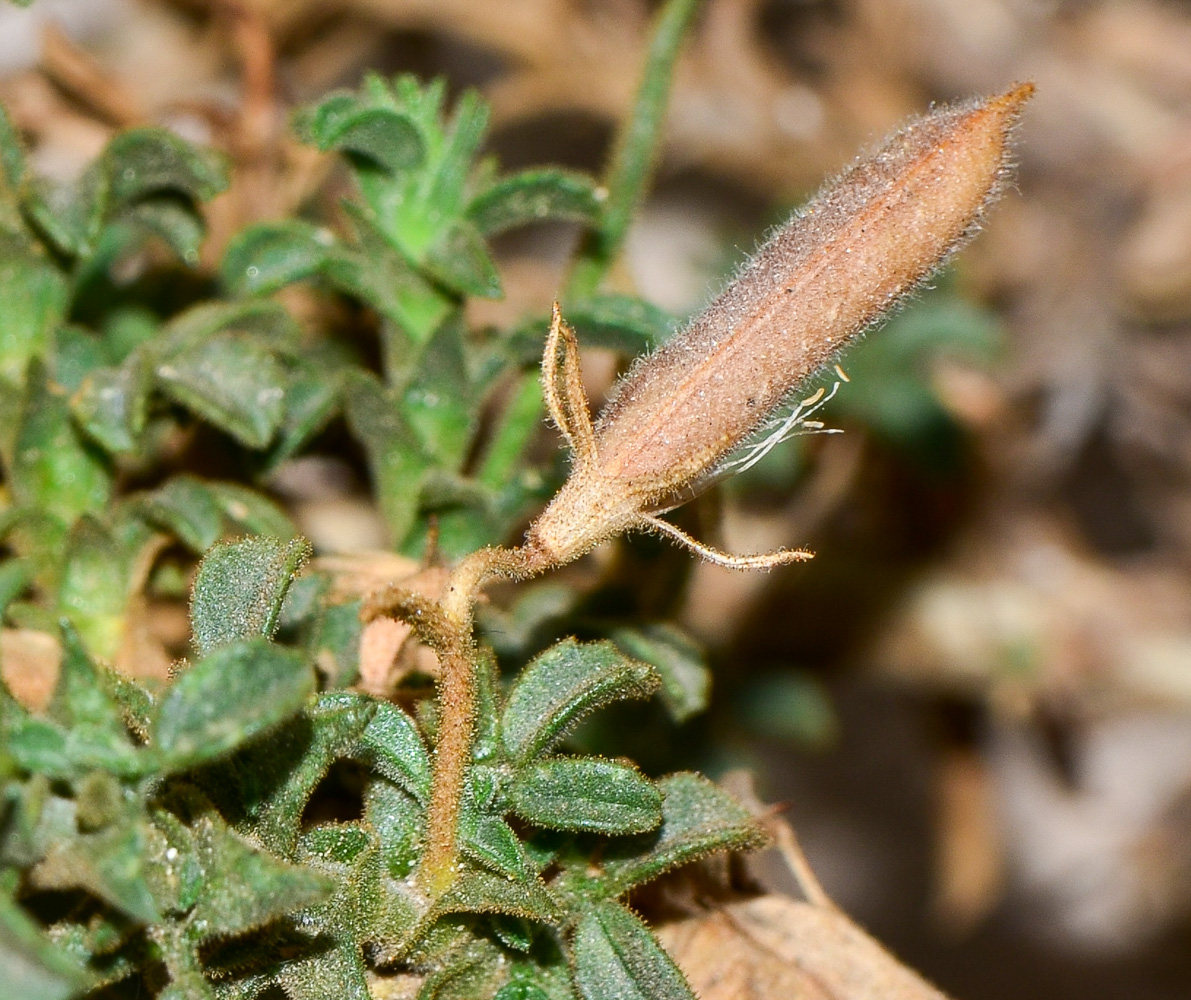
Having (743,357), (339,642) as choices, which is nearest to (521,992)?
(339,642)

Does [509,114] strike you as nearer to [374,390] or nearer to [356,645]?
[374,390]

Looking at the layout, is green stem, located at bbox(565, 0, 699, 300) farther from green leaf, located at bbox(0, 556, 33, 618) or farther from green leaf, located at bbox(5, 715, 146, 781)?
green leaf, located at bbox(5, 715, 146, 781)

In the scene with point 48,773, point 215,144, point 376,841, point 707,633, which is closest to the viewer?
point 48,773

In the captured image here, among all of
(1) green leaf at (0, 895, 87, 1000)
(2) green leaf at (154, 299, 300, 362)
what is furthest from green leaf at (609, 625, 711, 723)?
(1) green leaf at (0, 895, 87, 1000)

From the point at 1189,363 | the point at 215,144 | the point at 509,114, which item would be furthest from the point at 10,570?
the point at 1189,363

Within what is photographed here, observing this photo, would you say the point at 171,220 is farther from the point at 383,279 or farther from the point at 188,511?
the point at 188,511

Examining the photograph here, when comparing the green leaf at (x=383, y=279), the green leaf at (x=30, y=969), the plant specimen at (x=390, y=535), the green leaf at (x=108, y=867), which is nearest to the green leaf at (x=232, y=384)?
the plant specimen at (x=390, y=535)
